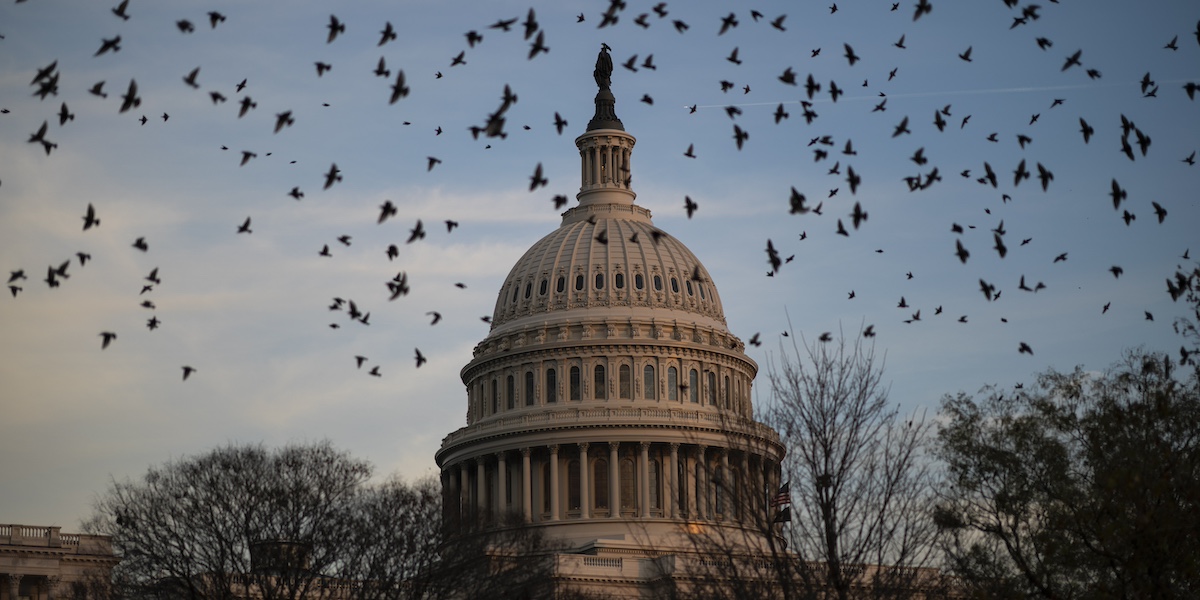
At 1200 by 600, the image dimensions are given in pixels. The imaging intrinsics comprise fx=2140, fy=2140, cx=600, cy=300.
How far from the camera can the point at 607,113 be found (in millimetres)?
166125

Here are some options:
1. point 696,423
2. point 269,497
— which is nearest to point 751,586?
point 269,497

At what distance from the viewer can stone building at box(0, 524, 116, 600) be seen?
111 metres

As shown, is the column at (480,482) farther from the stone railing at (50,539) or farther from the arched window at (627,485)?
the stone railing at (50,539)

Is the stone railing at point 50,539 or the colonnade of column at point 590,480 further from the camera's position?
the colonnade of column at point 590,480

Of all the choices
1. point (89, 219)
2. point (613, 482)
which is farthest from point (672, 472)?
point (89, 219)

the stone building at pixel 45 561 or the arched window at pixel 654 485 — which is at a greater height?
the arched window at pixel 654 485

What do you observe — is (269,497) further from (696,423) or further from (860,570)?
(696,423)

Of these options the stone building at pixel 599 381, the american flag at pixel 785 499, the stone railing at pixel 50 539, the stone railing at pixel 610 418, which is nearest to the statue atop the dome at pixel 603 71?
the stone building at pixel 599 381

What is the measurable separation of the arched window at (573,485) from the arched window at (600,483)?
121 cm

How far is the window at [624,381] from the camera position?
153750mm

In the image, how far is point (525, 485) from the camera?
492 feet

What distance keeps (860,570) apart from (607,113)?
112002 millimetres

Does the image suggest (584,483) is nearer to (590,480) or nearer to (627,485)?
(590,480)

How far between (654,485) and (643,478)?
203 centimetres
